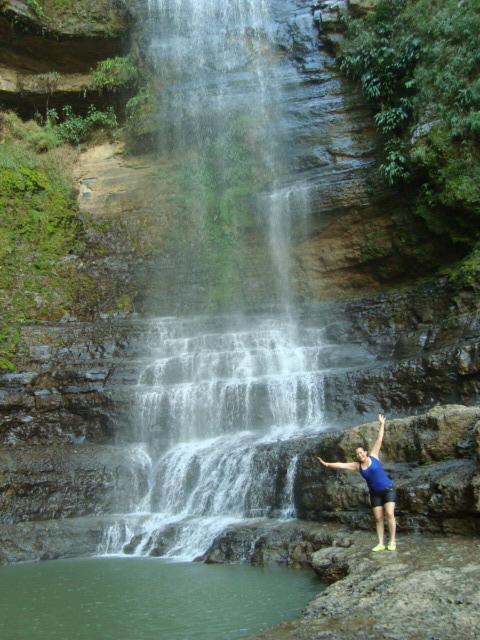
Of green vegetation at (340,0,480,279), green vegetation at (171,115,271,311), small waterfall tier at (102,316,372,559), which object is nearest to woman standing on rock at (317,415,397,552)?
small waterfall tier at (102,316,372,559)

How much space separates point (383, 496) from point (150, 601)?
325cm

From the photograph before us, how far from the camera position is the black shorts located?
7.18 meters

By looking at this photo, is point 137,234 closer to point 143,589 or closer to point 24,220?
point 24,220

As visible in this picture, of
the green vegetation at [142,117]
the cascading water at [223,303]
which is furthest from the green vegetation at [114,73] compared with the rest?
the cascading water at [223,303]

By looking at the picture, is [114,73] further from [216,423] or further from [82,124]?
[216,423]

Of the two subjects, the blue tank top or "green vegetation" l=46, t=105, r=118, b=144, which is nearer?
the blue tank top

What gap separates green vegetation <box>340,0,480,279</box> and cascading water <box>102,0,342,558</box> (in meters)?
3.29

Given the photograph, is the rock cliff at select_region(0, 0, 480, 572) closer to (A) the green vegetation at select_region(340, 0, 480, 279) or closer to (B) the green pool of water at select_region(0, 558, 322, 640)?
(A) the green vegetation at select_region(340, 0, 480, 279)

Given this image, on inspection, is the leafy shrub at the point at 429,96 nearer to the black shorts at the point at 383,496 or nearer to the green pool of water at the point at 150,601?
the black shorts at the point at 383,496

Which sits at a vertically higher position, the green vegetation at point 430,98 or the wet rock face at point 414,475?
the green vegetation at point 430,98

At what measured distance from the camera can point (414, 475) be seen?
871 cm

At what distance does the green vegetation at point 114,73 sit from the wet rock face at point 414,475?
1879cm

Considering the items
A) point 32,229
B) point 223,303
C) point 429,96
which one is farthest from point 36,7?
point 429,96

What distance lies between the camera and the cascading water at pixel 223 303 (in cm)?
1172
